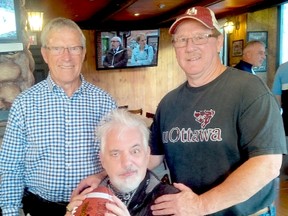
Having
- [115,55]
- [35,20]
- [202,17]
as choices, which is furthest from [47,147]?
[115,55]

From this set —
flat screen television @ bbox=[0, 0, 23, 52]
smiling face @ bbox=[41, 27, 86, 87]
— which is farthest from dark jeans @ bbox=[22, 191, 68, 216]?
flat screen television @ bbox=[0, 0, 23, 52]

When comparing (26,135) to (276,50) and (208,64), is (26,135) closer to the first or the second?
(208,64)

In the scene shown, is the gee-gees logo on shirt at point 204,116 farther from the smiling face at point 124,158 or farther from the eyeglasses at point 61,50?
the eyeglasses at point 61,50

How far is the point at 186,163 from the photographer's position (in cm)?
163

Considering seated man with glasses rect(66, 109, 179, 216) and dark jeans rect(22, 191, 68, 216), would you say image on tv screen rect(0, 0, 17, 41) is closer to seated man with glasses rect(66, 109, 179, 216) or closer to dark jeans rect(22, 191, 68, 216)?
dark jeans rect(22, 191, 68, 216)

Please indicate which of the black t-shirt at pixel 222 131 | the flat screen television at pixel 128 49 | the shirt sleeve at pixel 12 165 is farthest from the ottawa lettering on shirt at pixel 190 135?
the flat screen television at pixel 128 49

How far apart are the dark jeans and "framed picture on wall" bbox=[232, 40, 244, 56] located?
21.0ft

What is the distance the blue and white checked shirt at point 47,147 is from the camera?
5.67 feet

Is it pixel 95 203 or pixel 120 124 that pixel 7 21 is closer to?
pixel 120 124

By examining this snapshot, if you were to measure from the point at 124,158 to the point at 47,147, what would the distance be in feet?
1.53

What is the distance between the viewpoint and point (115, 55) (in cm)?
838

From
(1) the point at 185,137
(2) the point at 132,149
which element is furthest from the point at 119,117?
(1) the point at 185,137

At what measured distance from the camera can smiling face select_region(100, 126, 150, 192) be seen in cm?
147

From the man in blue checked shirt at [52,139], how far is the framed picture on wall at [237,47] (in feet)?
20.3
